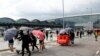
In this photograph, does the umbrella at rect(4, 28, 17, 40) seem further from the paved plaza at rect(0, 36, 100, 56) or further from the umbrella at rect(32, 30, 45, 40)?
the umbrella at rect(32, 30, 45, 40)

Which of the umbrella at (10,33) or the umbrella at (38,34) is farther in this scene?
the umbrella at (38,34)

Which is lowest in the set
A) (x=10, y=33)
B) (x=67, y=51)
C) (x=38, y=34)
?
(x=67, y=51)

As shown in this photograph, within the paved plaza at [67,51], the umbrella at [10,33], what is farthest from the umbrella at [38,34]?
the umbrella at [10,33]

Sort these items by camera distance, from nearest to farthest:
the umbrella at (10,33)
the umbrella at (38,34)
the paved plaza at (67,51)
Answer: the paved plaza at (67,51) → the umbrella at (10,33) → the umbrella at (38,34)

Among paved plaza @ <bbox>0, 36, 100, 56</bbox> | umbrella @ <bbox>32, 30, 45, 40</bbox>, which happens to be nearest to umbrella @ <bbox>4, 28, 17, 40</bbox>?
paved plaza @ <bbox>0, 36, 100, 56</bbox>

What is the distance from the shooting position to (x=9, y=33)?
2069cm

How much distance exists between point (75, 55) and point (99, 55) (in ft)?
5.02

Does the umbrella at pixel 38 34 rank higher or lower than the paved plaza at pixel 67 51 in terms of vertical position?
higher

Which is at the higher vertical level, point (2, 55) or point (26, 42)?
point (26, 42)

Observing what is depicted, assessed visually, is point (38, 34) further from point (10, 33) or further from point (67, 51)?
point (67, 51)

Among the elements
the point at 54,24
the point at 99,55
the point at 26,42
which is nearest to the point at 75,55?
the point at 99,55

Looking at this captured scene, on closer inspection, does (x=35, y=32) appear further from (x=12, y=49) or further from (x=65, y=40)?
(x=65, y=40)

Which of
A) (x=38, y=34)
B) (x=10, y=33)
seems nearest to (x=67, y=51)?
(x=38, y=34)

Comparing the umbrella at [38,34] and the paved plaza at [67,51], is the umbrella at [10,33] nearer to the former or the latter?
the paved plaza at [67,51]
